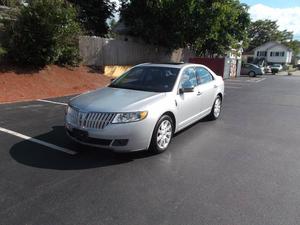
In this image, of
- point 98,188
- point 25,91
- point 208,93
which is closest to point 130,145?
point 98,188

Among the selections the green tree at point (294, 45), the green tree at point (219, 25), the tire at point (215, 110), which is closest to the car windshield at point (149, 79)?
the tire at point (215, 110)

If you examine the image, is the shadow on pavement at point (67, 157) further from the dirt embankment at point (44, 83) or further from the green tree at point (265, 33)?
the green tree at point (265, 33)

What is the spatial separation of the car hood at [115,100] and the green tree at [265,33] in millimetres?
74838

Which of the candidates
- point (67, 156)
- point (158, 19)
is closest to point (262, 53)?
point (158, 19)

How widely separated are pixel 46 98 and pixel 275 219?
8.82m

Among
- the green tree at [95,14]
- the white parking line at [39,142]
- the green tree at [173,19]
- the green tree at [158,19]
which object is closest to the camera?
the white parking line at [39,142]

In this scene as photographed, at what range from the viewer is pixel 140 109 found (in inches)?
170

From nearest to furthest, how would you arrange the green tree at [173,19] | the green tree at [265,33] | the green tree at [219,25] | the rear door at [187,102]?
the rear door at [187,102] < the green tree at [173,19] < the green tree at [219,25] < the green tree at [265,33]

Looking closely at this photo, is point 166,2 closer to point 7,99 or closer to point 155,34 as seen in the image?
point 155,34

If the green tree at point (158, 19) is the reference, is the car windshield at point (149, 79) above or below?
below

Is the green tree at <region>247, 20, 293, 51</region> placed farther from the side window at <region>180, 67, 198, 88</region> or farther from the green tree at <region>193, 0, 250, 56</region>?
the side window at <region>180, 67, 198, 88</region>

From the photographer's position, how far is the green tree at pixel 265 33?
72688 mm

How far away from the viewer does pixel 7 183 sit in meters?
3.63

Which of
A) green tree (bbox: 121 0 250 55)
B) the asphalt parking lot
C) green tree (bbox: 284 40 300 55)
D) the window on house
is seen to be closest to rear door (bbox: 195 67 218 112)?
the asphalt parking lot
